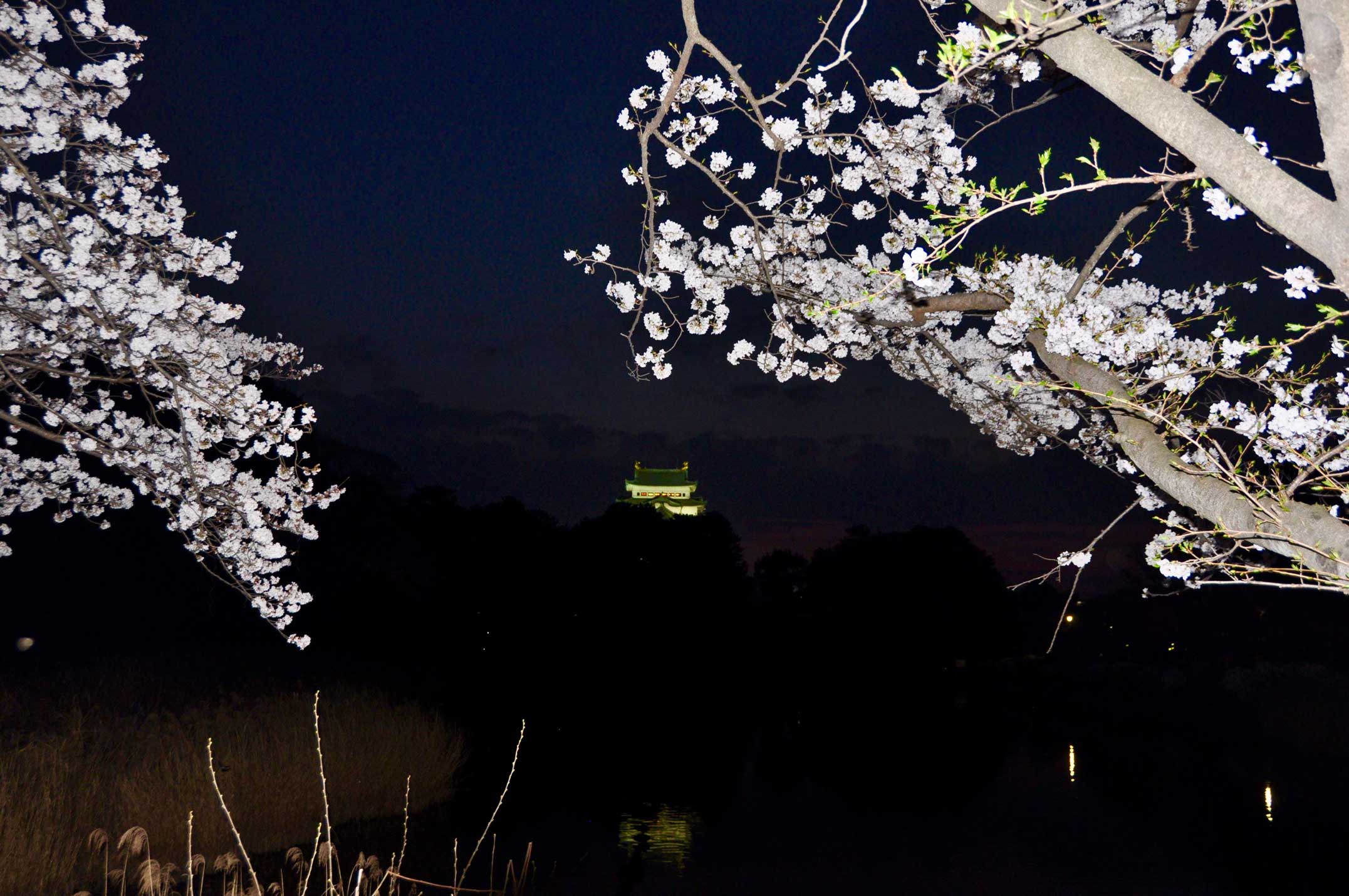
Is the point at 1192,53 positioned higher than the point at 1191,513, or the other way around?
the point at 1192,53

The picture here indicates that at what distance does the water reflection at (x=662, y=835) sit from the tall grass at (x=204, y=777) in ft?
9.58

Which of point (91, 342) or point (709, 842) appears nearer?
point (91, 342)

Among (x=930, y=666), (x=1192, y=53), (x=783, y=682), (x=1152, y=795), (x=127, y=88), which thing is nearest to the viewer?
(x=1192, y=53)

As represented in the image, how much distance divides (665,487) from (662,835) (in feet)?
179

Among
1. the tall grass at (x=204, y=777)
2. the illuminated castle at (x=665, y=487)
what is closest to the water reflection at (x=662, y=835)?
the tall grass at (x=204, y=777)

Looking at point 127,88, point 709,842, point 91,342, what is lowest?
point 709,842

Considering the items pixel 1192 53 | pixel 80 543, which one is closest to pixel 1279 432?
pixel 1192 53

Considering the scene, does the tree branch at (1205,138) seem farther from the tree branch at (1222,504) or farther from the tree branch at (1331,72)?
the tree branch at (1222,504)

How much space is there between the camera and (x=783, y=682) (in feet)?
111

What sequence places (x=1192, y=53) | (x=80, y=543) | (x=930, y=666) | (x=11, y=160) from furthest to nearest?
1. (x=930, y=666)
2. (x=80, y=543)
3. (x=11, y=160)
4. (x=1192, y=53)

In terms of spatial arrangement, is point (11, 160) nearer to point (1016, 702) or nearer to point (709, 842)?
point (709, 842)

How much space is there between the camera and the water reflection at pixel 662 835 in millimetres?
13656

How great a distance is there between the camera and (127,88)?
21.2ft

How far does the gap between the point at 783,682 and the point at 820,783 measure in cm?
1455
